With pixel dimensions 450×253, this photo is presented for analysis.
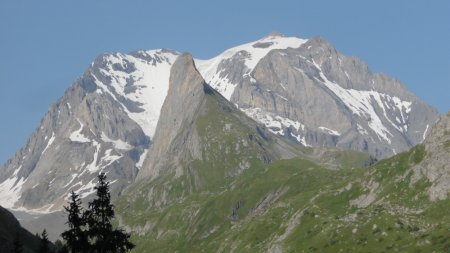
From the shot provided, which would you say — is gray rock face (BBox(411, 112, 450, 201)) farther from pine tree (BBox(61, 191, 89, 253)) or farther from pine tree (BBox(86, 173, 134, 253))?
pine tree (BBox(61, 191, 89, 253))

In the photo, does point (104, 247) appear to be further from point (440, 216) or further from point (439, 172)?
point (439, 172)

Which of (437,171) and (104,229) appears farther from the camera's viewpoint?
(437,171)

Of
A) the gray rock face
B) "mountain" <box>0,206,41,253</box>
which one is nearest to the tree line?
"mountain" <box>0,206,41,253</box>

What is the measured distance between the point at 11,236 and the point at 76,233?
79.5 meters

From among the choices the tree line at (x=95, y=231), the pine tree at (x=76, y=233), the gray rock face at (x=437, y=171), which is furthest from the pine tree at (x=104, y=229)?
the gray rock face at (x=437, y=171)

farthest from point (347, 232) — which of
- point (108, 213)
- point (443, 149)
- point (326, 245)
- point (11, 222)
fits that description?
point (108, 213)

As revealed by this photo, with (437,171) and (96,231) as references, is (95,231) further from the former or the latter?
(437,171)

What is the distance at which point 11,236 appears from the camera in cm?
13462

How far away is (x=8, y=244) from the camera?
124875 millimetres

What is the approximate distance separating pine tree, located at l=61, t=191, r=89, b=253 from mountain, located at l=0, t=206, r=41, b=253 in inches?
2614

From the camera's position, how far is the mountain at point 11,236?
4931 inches

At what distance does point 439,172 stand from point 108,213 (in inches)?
5644

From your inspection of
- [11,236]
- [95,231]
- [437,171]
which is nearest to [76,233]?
[95,231]

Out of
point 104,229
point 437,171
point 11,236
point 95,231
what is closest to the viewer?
point 95,231
